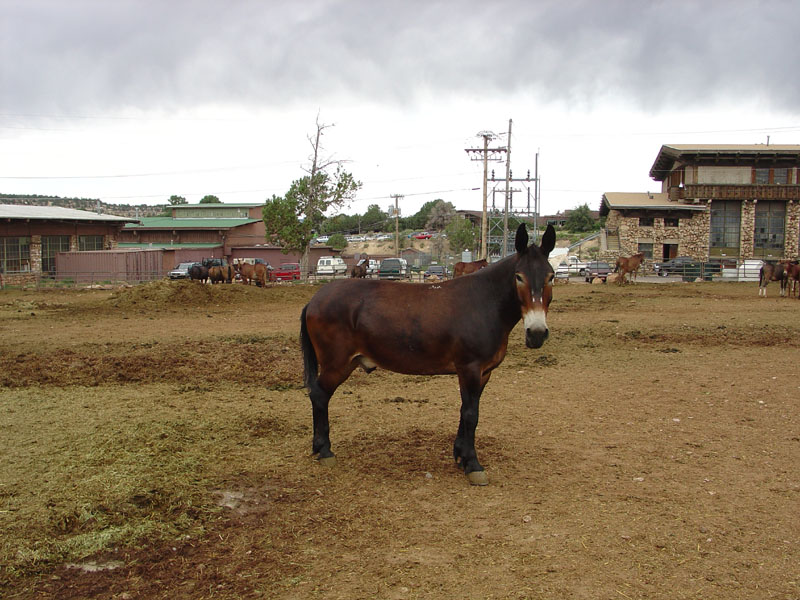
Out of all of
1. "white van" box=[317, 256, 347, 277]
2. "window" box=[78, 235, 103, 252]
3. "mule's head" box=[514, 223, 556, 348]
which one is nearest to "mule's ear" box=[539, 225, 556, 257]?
"mule's head" box=[514, 223, 556, 348]

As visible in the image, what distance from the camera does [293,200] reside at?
42188 mm

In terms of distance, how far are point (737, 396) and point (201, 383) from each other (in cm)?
790

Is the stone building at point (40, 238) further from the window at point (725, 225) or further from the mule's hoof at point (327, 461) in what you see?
the window at point (725, 225)

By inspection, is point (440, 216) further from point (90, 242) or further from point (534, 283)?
point (534, 283)

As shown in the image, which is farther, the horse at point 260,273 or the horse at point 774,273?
the horse at point 260,273

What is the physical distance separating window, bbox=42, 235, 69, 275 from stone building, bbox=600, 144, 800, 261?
4132 centimetres

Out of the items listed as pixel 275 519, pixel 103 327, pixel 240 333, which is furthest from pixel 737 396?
pixel 103 327

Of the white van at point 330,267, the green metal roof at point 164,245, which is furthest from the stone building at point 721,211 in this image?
the green metal roof at point 164,245

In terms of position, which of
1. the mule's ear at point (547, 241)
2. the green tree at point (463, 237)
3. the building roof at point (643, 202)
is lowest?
the mule's ear at point (547, 241)

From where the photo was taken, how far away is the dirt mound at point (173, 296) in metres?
21.2

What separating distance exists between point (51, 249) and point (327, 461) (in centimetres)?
4050

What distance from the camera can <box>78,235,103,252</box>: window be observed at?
→ 42062 mm

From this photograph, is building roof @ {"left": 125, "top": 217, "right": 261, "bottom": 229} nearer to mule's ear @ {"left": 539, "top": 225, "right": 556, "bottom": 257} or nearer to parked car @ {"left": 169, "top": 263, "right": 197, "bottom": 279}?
parked car @ {"left": 169, "top": 263, "right": 197, "bottom": 279}

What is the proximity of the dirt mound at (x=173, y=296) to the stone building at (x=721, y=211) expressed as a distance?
36.9m
